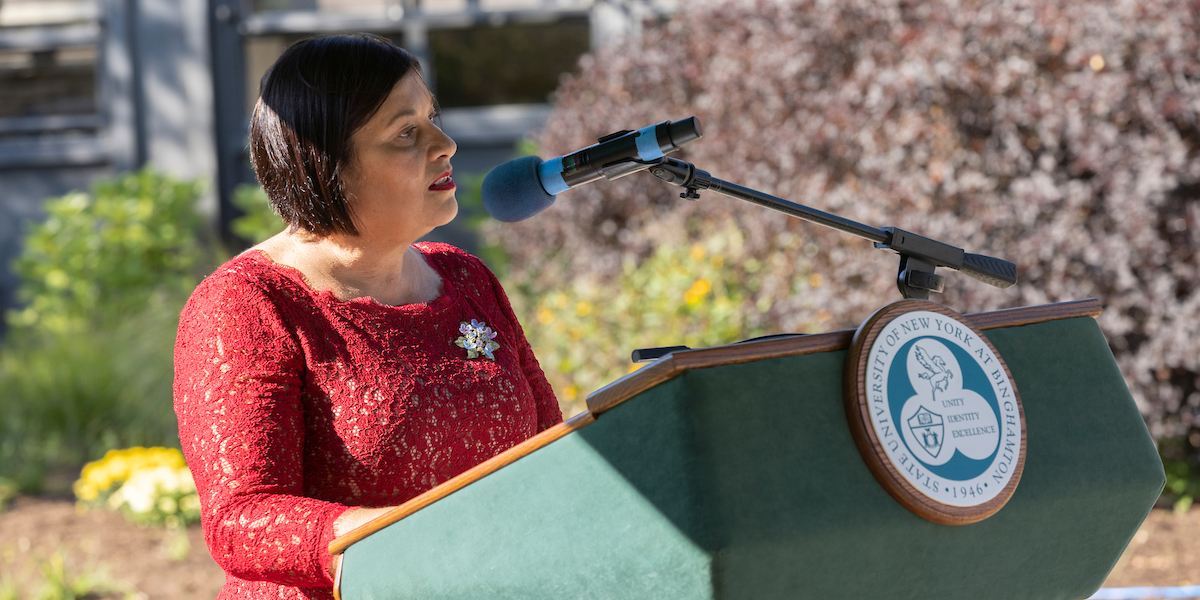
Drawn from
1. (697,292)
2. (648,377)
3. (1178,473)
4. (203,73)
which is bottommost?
(1178,473)

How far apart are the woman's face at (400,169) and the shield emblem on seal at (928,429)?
3.07 ft

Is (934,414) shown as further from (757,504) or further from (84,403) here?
(84,403)

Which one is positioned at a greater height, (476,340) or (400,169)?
(400,169)

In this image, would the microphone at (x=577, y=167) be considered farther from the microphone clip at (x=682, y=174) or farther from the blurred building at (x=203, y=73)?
the blurred building at (x=203, y=73)

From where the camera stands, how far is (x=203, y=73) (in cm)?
761

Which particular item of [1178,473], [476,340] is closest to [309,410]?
[476,340]

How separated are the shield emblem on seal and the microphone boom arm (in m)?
0.37

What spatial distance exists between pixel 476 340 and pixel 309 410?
35 cm

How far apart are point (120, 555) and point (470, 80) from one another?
5126 millimetres

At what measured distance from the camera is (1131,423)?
1166 millimetres

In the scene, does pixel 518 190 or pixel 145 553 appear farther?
pixel 145 553

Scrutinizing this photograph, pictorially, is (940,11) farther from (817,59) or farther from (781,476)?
(781,476)

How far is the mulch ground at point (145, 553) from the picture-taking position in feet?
11.9

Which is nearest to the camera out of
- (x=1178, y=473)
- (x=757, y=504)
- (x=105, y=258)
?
(x=757, y=504)
